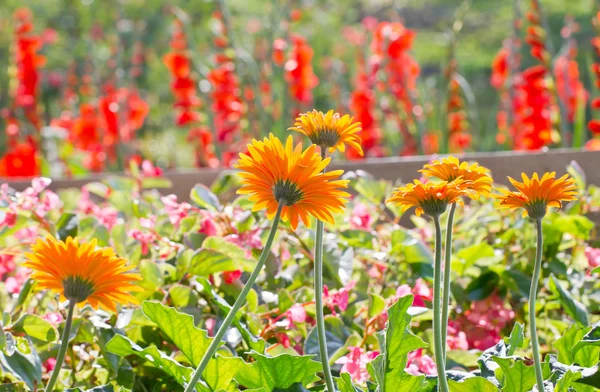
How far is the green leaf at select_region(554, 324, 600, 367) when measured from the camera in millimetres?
812

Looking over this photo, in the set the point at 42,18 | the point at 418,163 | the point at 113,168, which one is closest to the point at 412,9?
the point at 42,18

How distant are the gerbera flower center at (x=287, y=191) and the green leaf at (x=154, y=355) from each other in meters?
0.22

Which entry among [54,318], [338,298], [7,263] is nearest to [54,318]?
[54,318]

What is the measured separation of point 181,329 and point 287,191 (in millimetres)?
220

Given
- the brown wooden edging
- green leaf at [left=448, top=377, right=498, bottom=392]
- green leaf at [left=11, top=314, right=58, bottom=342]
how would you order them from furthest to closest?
1. the brown wooden edging
2. green leaf at [left=11, top=314, right=58, bottom=342]
3. green leaf at [left=448, top=377, right=498, bottom=392]

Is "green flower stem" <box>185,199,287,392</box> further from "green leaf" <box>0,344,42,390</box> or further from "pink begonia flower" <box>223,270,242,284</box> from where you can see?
"pink begonia flower" <box>223,270,242,284</box>

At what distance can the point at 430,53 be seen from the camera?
962cm

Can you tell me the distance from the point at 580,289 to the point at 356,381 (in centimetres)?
46

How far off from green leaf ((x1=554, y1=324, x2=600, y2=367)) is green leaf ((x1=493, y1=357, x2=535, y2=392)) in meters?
0.07

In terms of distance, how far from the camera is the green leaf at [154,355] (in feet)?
2.53

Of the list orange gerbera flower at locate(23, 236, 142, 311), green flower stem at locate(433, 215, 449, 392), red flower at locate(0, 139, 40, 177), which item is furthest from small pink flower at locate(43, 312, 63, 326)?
red flower at locate(0, 139, 40, 177)

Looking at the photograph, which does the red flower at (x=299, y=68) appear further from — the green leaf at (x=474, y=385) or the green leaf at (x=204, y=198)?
the green leaf at (x=474, y=385)

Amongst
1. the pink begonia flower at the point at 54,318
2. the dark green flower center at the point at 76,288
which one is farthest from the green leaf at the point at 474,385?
the pink begonia flower at the point at 54,318

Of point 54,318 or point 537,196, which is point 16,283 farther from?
point 537,196
